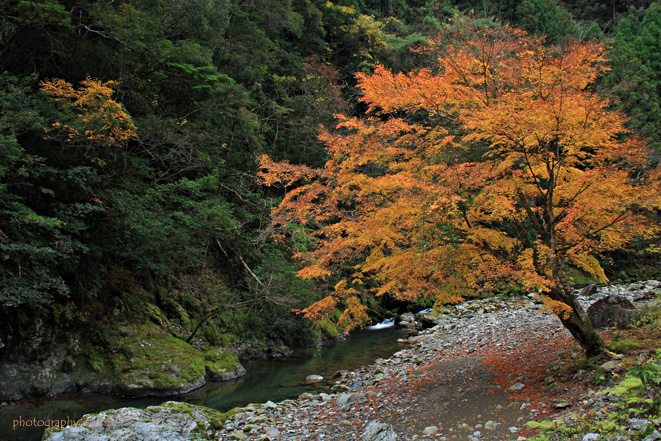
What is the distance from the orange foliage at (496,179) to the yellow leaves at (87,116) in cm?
614

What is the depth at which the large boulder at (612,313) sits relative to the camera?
7.75m

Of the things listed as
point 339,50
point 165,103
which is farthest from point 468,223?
point 339,50

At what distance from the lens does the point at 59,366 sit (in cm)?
934

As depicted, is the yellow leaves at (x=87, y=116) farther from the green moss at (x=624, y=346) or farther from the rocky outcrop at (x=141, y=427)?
the green moss at (x=624, y=346)

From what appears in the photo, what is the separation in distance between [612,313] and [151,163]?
49.0 feet

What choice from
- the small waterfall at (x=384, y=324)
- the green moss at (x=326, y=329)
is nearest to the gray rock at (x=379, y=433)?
the green moss at (x=326, y=329)

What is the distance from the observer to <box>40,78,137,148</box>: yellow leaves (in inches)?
367

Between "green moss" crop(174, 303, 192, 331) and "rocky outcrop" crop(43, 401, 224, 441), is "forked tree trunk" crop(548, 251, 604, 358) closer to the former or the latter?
"rocky outcrop" crop(43, 401, 224, 441)

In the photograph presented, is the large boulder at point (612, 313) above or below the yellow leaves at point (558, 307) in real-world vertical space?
below

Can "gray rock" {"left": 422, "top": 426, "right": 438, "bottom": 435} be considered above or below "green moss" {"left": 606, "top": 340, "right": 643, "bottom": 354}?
below

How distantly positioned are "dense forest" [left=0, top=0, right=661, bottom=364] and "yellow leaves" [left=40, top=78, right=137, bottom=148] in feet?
0.15

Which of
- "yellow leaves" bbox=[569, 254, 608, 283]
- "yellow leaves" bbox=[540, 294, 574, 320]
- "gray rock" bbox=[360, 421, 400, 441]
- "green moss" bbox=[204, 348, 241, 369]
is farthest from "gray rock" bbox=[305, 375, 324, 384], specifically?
"yellow leaves" bbox=[569, 254, 608, 283]

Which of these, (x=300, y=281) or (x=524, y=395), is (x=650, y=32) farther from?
(x=524, y=395)

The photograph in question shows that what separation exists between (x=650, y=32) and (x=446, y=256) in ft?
139
